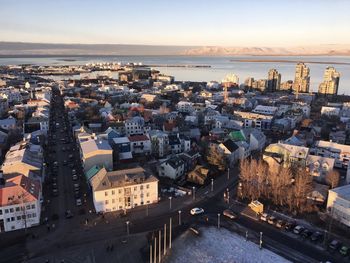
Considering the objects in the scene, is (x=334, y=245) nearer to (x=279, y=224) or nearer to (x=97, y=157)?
(x=279, y=224)

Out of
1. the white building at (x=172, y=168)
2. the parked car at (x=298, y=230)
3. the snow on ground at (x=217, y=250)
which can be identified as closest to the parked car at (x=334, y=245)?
the parked car at (x=298, y=230)

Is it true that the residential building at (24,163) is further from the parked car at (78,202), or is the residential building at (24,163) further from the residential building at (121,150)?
the residential building at (121,150)

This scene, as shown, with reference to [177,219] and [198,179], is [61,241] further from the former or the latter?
[198,179]

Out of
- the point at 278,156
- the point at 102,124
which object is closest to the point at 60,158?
the point at 102,124

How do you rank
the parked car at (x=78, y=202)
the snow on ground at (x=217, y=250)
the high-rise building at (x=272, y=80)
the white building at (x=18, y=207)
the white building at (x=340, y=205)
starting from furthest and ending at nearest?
the high-rise building at (x=272, y=80) → the parked car at (x=78, y=202) → the white building at (x=340, y=205) → the white building at (x=18, y=207) → the snow on ground at (x=217, y=250)

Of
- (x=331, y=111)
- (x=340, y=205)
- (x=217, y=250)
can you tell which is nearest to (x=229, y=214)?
(x=217, y=250)
